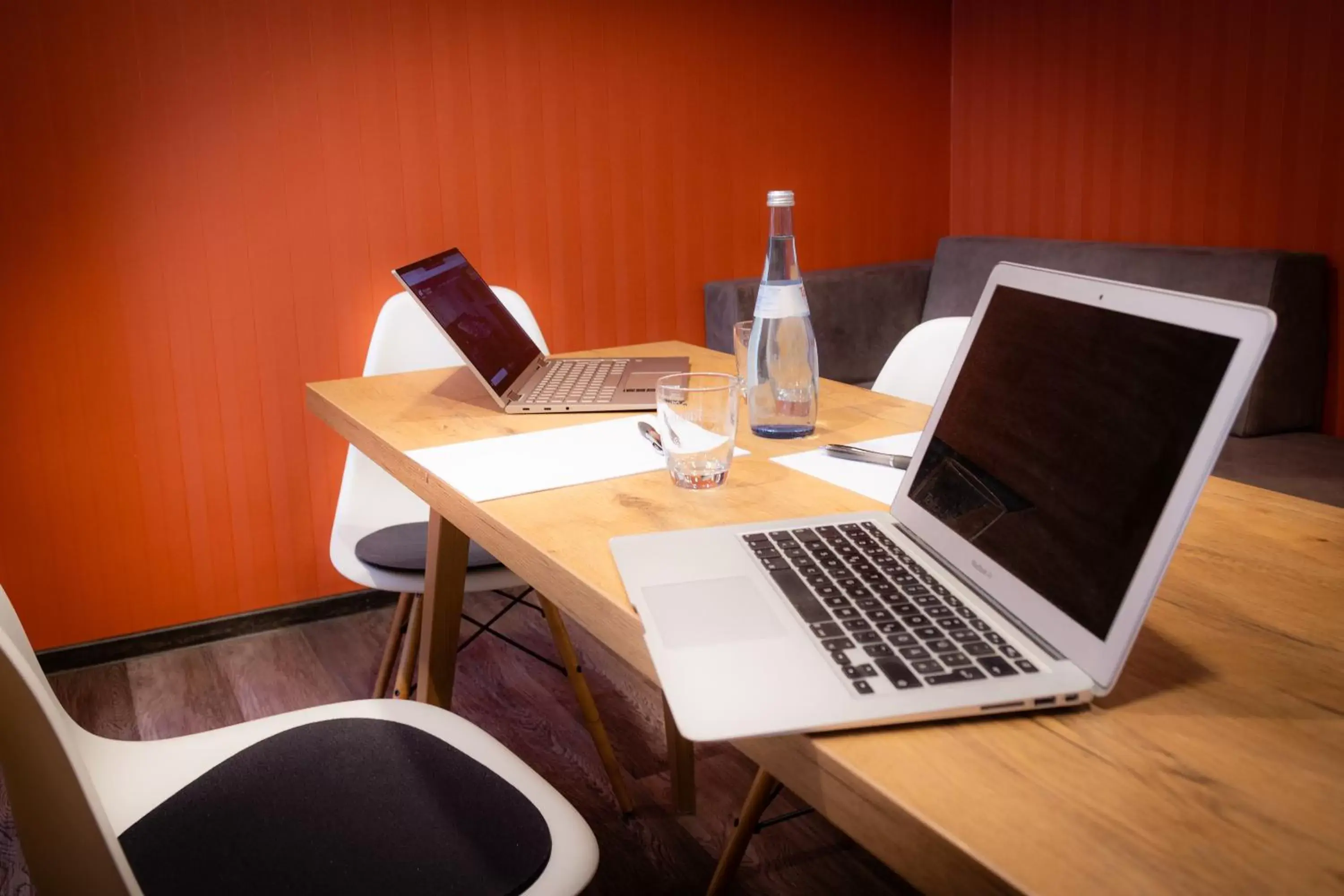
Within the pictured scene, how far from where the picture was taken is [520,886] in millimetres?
958

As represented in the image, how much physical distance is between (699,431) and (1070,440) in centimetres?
48

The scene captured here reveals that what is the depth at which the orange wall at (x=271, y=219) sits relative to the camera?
260cm

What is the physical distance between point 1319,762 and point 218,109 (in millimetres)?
2720

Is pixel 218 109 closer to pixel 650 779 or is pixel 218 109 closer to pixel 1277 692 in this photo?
pixel 650 779

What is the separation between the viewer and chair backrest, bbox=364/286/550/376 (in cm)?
225

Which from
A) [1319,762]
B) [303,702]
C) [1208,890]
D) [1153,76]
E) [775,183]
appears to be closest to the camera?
[1208,890]

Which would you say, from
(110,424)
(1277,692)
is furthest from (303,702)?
(1277,692)

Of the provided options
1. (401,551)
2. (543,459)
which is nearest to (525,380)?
(401,551)

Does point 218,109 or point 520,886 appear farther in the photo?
point 218,109

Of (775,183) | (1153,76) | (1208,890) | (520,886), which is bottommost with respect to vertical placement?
(520,886)

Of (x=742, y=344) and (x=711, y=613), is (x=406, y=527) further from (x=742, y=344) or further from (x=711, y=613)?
(x=711, y=613)

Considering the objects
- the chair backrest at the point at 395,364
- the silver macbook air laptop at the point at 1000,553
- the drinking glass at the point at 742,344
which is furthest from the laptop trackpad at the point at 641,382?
the silver macbook air laptop at the point at 1000,553

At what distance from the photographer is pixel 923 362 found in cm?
197

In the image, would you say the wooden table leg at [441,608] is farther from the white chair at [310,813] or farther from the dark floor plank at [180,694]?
the dark floor plank at [180,694]
